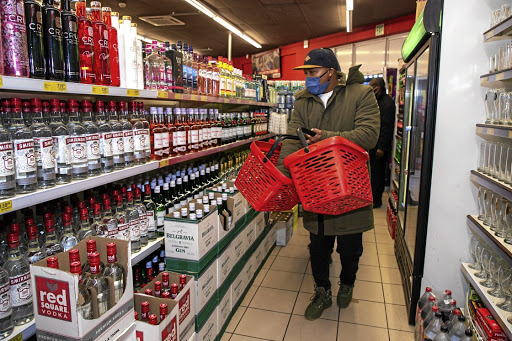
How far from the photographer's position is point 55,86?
1.54 metres

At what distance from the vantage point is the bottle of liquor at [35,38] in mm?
1476

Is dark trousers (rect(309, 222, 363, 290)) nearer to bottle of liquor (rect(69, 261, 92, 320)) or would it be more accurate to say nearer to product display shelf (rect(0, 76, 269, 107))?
product display shelf (rect(0, 76, 269, 107))

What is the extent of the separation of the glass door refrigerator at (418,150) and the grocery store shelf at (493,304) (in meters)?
0.37

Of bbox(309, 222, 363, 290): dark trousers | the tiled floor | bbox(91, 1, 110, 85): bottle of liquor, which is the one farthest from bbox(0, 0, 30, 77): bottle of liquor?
the tiled floor

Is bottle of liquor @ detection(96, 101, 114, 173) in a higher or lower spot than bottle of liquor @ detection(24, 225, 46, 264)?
higher

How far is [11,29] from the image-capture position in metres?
1.40

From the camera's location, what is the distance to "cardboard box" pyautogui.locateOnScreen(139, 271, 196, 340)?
207cm

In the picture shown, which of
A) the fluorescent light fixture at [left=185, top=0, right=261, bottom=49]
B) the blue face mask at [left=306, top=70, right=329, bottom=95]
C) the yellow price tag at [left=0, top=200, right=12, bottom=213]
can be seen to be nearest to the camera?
the yellow price tag at [left=0, top=200, right=12, bottom=213]

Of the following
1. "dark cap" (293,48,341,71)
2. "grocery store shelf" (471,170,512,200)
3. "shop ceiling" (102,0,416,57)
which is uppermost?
"shop ceiling" (102,0,416,57)

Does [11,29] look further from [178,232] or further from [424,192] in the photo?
[424,192]

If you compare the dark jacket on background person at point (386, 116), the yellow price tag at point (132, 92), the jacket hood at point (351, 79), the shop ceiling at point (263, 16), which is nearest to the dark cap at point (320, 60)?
the jacket hood at point (351, 79)

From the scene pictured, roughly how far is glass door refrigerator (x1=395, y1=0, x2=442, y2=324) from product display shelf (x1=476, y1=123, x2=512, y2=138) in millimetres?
290

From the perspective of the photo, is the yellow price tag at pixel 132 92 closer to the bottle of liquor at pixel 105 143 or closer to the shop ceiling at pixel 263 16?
the bottle of liquor at pixel 105 143

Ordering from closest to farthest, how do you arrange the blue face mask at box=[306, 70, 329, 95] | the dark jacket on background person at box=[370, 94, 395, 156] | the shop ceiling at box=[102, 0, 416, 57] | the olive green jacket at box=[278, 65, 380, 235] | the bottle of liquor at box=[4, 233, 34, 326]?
the bottle of liquor at box=[4, 233, 34, 326] < the olive green jacket at box=[278, 65, 380, 235] < the blue face mask at box=[306, 70, 329, 95] < the dark jacket on background person at box=[370, 94, 395, 156] < the shop ceiling at box=[102, 0, 416, 57]
